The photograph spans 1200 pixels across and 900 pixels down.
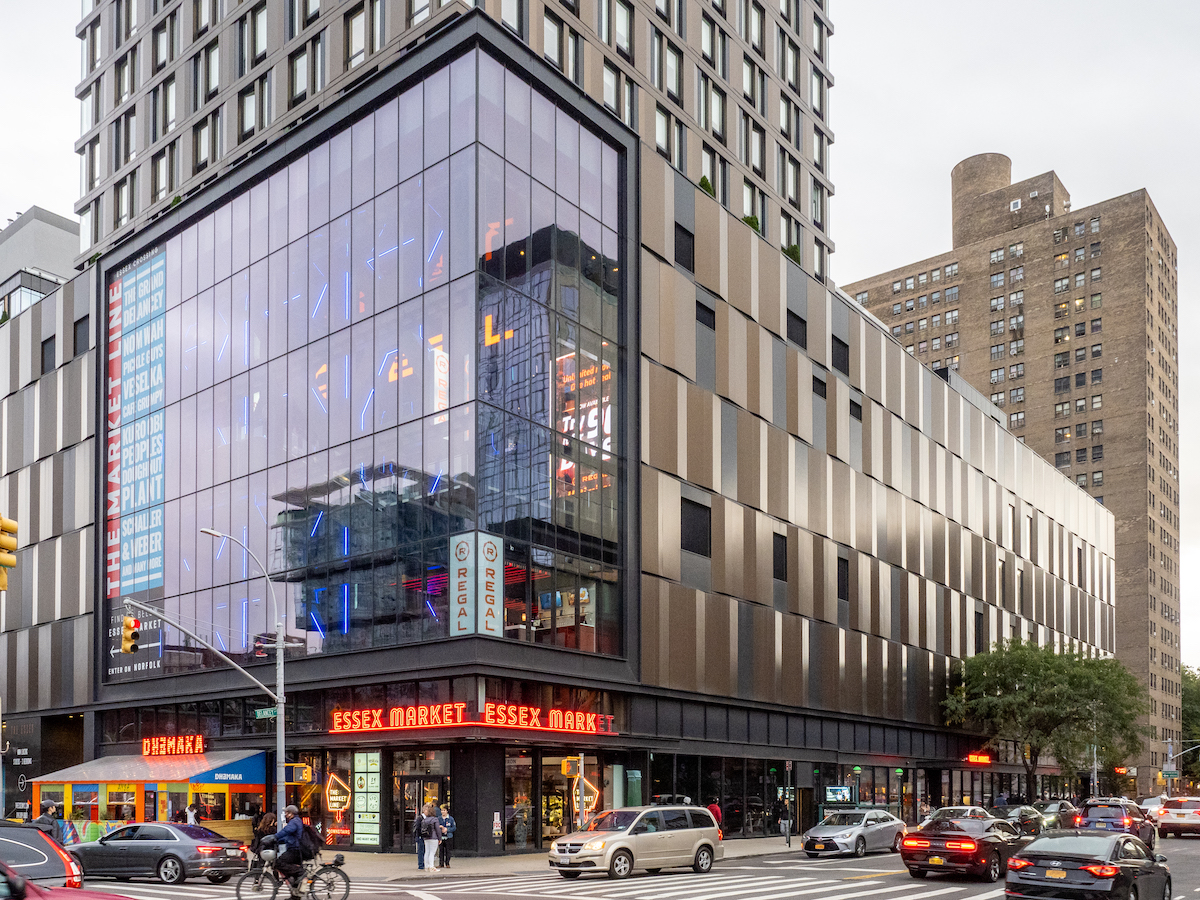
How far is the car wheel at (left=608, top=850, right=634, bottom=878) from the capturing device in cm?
2952

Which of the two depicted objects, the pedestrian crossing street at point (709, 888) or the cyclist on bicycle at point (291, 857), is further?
the pedestrian crossing street at point (709, 888)

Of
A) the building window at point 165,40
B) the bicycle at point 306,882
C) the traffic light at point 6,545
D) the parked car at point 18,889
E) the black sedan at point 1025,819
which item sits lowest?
the black sedan at point 1025,819

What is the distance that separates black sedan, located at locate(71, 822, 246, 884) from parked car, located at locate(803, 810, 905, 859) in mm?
17111

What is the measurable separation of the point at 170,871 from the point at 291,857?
11.4 metres

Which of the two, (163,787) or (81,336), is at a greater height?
(81,336)

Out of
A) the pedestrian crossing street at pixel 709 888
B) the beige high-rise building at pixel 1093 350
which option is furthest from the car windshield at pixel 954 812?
the beige high-rise building at pixel 1093 350

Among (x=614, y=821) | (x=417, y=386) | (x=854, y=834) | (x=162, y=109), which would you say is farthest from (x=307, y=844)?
(x=162, y=109)

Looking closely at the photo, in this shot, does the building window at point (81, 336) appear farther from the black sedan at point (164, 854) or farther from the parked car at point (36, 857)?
the parked car at point (36, 857)

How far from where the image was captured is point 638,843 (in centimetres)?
3030

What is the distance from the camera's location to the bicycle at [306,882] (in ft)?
71.0

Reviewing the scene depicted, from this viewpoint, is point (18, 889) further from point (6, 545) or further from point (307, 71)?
point (307, 71)

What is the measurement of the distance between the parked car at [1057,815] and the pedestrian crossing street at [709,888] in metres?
12.1

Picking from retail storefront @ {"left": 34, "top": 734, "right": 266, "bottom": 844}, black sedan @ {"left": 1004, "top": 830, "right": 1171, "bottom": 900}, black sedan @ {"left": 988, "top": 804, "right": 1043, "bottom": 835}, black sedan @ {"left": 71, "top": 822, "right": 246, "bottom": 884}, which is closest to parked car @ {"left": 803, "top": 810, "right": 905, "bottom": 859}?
black sedan @ {"left": 988, "top": 804, "right": 1043, "bottom": 835}

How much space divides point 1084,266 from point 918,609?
3164 inches
